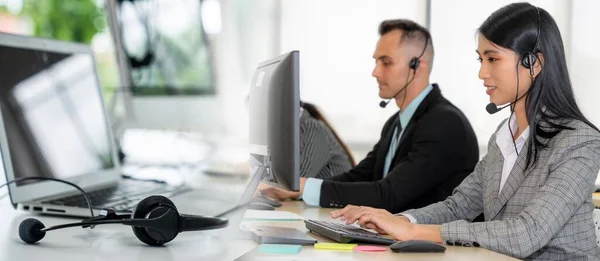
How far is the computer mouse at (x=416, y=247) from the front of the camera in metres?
1.42

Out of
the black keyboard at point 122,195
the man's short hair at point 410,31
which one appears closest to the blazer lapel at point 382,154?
the man's short hair at point 410,31

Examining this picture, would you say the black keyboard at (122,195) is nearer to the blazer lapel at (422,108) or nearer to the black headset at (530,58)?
the blazer lapel at (422,108)

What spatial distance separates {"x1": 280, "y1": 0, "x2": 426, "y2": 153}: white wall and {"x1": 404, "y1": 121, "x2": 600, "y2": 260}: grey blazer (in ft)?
6.87

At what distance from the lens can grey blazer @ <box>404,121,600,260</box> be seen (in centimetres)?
151

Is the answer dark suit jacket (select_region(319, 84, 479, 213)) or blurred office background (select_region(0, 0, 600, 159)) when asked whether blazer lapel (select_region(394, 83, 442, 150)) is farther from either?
blurred office background (select_region(0, 0, 600, 159))

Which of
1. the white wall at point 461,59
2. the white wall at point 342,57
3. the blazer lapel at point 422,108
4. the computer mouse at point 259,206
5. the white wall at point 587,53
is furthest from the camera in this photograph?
the white wall at point 342,57

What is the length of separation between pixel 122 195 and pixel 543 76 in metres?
1.14

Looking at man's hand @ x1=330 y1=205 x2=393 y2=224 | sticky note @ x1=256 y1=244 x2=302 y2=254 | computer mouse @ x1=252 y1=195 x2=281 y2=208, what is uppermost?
sticky note @ x1=256 y1=244 x2=302 y2=254

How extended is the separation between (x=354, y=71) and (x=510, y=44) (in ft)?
7.49

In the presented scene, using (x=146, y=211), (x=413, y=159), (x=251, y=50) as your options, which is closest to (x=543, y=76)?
(x=413, y=159)

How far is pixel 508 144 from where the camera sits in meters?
1.80

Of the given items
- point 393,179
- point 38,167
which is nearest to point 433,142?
point 393,179

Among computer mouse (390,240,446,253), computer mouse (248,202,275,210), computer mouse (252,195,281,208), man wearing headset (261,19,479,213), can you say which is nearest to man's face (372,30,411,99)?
man wearing headset (261,19,479,213)

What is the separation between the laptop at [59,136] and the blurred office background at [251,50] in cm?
93
